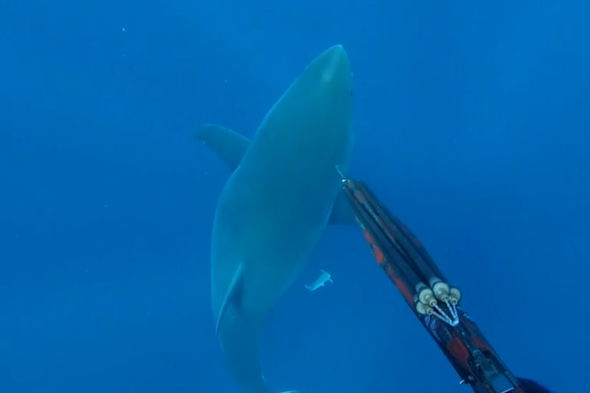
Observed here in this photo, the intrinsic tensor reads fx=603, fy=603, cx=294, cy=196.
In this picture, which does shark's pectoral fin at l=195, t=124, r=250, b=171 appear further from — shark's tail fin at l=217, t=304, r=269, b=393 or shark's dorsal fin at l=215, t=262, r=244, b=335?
shark's tail fin at l=217, t=304, r=269, b=393

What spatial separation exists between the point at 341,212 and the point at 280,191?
787mm

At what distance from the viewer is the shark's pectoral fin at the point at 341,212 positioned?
5164 millimetres

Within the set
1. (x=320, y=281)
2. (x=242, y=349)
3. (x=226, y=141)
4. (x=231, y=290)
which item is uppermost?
(x=226, y=141)

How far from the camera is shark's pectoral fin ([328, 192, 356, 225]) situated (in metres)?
5.16

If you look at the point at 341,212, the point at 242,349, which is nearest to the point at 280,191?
the point at 341,212

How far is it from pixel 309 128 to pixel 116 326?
19.2 ft

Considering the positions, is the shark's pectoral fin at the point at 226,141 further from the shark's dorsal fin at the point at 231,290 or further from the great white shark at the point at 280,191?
the shark's dorsal fin at the point at 231,290

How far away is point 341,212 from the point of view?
532cm

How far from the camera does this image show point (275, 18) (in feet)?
23.5

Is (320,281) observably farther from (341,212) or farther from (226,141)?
(226,141)

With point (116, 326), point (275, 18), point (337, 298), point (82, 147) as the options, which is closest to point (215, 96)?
point (275, 18)

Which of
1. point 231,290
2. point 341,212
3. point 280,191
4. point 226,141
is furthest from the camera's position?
point 226,141

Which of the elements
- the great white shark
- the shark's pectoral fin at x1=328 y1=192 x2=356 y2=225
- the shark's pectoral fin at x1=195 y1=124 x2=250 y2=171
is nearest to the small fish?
the great white shark

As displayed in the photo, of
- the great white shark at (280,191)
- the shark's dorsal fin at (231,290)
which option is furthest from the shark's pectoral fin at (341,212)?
the shark's dorsal fin at (231,290)
